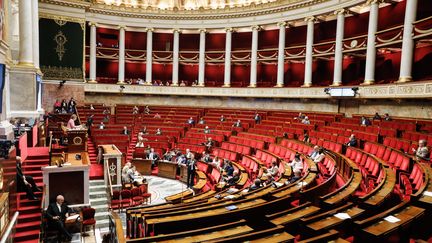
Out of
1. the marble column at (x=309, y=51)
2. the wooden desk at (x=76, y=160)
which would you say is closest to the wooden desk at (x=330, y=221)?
the wooden desk at (x=76, y=160)

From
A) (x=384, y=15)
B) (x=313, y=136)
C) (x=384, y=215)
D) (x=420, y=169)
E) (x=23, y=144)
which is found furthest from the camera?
(x=384, y=15)

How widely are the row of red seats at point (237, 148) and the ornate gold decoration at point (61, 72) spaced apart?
43.0ft

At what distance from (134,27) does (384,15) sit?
18.1m

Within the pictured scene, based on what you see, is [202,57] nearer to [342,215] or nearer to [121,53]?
[121,53]

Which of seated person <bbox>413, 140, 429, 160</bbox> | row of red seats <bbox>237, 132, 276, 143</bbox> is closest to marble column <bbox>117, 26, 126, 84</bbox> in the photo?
row of red seats <bbox>237, 132, 276, 143</bbox>

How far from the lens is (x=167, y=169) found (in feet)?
50.4

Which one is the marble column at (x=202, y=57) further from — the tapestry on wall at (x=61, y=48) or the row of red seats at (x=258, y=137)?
the row of red seats at (x=258, y=137)

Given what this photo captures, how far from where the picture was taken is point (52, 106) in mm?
22766

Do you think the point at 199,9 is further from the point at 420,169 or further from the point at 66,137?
the point at 420,169

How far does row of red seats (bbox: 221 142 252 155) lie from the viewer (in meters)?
15.1

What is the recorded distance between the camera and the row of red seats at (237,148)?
1507 cm

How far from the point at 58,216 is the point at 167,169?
7.42m

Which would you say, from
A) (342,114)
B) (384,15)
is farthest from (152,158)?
(384,15)

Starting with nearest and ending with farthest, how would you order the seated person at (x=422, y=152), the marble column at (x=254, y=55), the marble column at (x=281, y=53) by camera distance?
the seated person at (x=422, y=152)
the marble column at (x=281, y=53)
the marble column at (x=254, y=55)
